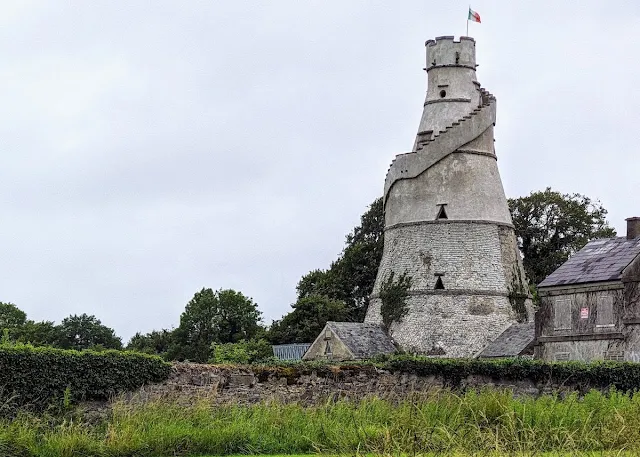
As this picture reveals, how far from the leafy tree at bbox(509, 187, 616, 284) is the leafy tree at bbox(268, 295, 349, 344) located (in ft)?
36.8

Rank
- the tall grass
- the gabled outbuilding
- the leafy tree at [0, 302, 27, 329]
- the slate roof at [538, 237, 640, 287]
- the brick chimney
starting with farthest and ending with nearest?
the leafy tree at [0, 302, 27, 329] < the gabled outbuilding < the brick chimney < the slate roof at [538, 237, 640, 287] < the tall grass

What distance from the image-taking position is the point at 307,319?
196ft

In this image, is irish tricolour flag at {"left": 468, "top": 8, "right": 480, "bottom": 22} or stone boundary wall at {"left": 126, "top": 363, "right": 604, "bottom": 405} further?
irish tricolour flag at {"left": 468, "top": 8, "right": 480, "bottom": 22}

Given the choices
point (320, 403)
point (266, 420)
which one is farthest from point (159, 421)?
point (320, 403)

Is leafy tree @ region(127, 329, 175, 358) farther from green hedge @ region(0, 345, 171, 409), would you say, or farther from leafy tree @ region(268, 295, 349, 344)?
green hedge @ region(0, 345, 171, 409)

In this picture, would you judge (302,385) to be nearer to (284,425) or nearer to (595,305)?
(284,425)

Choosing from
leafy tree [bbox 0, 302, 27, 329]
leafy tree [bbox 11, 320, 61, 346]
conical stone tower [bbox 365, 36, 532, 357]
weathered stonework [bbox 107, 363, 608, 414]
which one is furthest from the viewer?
leafy tree [bbox 0, 302, 27, 329]

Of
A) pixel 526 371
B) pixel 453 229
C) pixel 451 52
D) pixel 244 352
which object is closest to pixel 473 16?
pixel 451 52

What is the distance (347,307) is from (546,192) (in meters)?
13.0

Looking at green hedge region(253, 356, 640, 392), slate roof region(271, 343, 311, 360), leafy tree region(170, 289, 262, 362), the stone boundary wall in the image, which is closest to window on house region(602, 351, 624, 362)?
green hedge region(253, 356, 640, 392)

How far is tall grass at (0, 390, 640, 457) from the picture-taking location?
1609 cm

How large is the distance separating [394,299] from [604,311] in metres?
14.2

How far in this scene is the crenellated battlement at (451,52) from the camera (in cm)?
5209

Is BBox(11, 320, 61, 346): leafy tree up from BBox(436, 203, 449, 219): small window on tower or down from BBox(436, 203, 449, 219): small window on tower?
down
